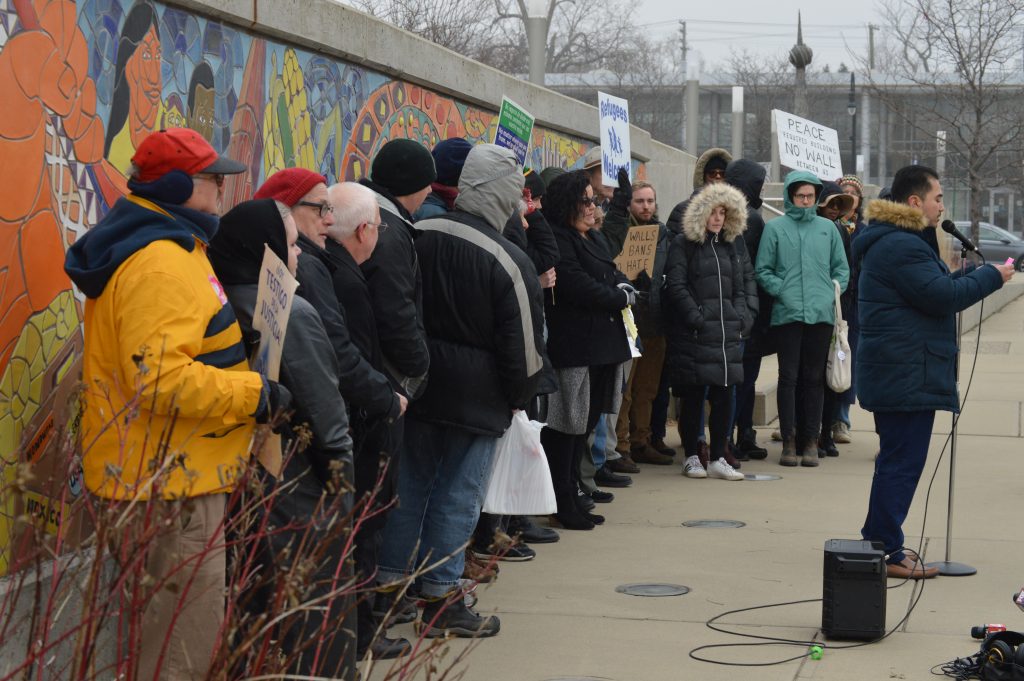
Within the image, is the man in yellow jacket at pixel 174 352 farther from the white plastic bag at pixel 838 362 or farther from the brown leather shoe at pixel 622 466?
the white plastic bag at pixel 838 362

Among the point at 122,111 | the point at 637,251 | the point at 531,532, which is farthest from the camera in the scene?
the point at 637,251

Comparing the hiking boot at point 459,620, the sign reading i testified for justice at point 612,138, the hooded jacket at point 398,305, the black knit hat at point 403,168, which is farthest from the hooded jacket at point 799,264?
the hooded jacket at point 398,305

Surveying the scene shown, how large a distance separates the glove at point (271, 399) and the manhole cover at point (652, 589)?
121 inches

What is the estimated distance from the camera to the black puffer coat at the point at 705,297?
9.52m

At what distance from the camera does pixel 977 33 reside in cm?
2464

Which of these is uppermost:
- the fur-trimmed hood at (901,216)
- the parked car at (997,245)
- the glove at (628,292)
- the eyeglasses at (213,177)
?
the parked car at (997,245)

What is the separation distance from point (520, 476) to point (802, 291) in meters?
4.28

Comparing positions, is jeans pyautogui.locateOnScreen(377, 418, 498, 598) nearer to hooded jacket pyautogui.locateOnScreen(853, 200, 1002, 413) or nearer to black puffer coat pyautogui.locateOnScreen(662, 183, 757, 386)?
hooded jacket pyautogui.locateOnScreen(853, 200, 1002, 413)

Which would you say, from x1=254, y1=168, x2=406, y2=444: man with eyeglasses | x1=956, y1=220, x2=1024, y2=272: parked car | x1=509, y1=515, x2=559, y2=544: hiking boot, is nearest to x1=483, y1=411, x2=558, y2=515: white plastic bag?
x1=509, y1=515, x2=559, y2=544: hiking boot

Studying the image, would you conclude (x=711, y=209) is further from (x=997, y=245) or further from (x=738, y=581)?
(x=997, y=245)

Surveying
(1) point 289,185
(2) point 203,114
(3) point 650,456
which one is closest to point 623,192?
(3) point 650,456

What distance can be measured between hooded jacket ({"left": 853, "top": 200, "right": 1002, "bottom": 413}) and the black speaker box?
109 centimetres

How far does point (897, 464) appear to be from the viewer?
6.73m

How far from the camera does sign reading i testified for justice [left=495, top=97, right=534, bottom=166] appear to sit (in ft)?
27.1
